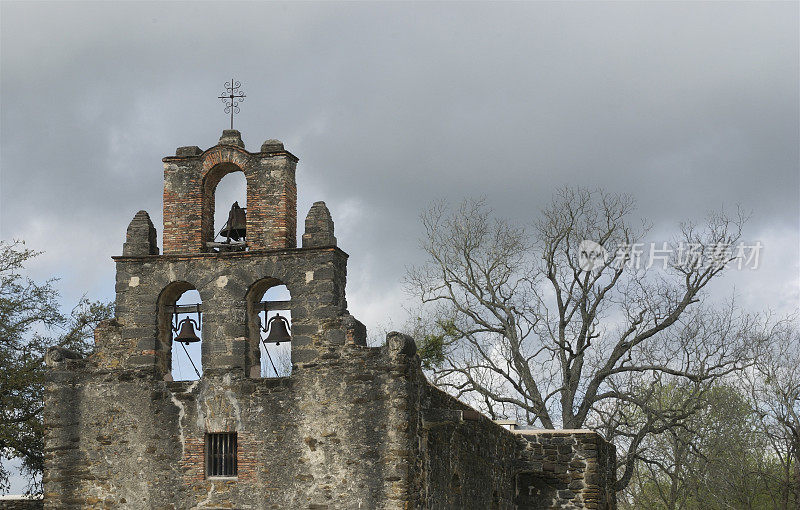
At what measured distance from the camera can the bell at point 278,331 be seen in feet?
55.9

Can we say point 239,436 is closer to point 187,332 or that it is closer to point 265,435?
point 265,435

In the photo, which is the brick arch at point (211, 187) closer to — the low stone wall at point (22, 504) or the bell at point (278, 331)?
the bell at point (278, 331)

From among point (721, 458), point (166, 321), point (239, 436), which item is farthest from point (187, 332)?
point (721, 458)

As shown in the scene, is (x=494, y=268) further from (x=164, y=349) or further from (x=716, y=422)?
(x=164, y=349)

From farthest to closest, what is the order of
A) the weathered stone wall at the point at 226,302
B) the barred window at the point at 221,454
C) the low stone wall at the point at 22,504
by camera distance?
1. the low stone wall at the point at 22,504
2. the weathered stone wall at the point at 226,302
3. the barred window at the point at 221,454

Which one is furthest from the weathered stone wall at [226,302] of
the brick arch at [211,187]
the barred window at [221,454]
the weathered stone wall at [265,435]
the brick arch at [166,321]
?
the barred window at [221,454]

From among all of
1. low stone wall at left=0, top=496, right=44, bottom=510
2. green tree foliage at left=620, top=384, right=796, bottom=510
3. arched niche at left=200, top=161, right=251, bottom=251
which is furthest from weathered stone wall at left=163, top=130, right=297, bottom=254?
green tree foliage at left=620, top=384, right=796, bottom=510

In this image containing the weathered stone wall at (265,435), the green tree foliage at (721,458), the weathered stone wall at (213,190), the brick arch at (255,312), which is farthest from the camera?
the green tree foliage at (721,458)

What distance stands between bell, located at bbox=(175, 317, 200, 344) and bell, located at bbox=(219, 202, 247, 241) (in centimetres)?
156

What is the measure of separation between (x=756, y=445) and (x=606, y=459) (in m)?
11.6

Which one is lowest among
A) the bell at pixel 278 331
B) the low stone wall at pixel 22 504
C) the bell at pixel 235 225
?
the low stone wall at pixel 22 504

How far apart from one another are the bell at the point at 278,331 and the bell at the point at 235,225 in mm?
1643

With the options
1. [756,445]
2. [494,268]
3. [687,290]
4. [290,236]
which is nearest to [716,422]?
[756,445]

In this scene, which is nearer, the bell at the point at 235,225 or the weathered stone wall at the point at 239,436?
the weathered stone wall at the point at 239,436
